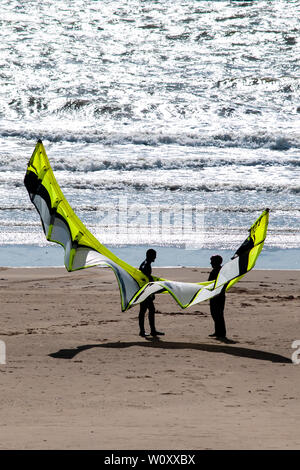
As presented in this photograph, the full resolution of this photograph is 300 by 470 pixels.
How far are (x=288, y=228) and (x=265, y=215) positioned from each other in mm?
8991

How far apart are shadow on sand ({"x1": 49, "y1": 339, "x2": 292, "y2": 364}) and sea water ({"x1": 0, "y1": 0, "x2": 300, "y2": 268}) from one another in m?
5.61

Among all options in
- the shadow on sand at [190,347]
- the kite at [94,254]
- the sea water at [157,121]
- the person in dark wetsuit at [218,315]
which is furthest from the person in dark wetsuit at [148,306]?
the sea water at [157,121]

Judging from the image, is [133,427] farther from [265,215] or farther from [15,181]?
[15,181]

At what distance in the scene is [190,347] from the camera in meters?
6.95

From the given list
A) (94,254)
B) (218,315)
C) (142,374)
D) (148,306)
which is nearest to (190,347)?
(218,315)

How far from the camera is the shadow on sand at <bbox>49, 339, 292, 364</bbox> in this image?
Result: 6559mm

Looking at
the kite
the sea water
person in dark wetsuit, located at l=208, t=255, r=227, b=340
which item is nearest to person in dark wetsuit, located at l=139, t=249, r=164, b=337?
the kite

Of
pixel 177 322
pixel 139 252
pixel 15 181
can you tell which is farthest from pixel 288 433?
pixel 15 181

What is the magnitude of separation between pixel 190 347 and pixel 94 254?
4.59 ft

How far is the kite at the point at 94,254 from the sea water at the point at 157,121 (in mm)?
5233

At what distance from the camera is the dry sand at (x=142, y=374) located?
411 cm

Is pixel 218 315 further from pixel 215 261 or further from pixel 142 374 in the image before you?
pixel 142 374

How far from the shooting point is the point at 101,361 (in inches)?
249

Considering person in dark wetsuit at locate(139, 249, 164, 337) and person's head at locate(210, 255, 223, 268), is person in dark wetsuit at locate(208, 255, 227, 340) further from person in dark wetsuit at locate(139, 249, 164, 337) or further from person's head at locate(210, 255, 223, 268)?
Result: person in dark wetsuit at locate(139, 249, 164, 337)
